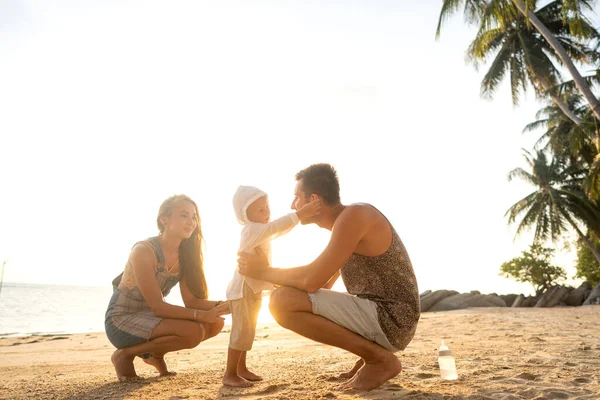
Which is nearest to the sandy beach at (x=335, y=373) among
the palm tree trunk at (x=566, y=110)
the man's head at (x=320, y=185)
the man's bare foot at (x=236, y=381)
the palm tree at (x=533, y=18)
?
the man's bare foot at (x=236, y=381)

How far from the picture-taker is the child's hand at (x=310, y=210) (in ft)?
10.4

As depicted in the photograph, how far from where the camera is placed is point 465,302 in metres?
20.5

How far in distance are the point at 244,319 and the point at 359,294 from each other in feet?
2.87

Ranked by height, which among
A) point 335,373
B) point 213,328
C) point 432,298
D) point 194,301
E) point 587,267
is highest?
point 587,267

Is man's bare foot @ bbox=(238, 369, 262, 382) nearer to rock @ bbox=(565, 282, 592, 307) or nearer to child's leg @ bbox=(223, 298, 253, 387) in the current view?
child's leg @ bbox=(223, 298, 253, 387)

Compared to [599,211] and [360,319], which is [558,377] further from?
[599,211]

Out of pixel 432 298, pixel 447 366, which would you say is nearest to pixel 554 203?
pixel 432 298

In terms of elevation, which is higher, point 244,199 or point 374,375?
point 244,199

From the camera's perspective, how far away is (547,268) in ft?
101

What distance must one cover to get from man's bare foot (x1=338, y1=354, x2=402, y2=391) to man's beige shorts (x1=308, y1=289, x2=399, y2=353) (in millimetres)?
133

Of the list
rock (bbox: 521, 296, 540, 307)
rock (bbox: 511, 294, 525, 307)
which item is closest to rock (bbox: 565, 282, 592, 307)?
rock (bbox: 521, 296, 540, 307)

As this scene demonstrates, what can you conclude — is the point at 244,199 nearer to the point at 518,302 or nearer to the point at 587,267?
the point at 518,302

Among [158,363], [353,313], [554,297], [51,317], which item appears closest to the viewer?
[353,313]

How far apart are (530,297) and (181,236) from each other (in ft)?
77.2
